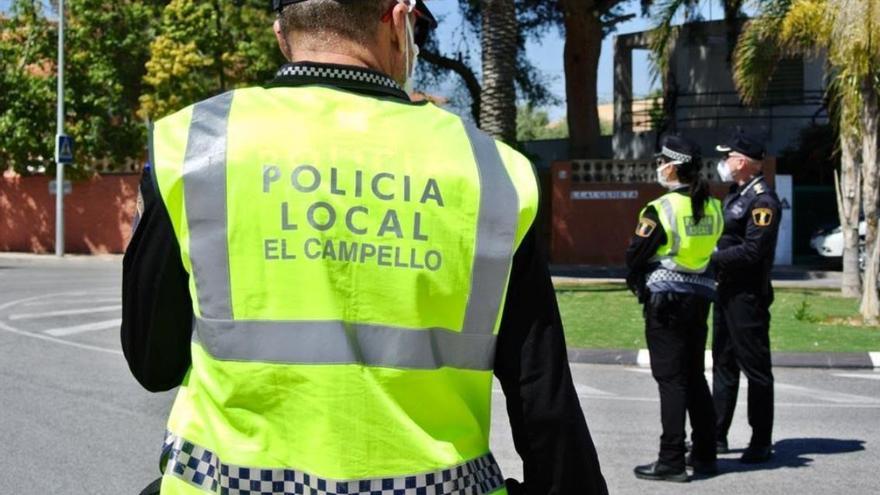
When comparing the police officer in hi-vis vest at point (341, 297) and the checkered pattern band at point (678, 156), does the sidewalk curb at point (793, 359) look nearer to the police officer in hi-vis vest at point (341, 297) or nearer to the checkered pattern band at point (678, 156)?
the checkered pattern band at point (678, 156)

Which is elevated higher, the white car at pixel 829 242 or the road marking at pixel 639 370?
the white car at pixel 829 242

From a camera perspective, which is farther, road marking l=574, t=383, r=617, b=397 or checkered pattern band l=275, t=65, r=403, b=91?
road marking l=574, t=383, r=617, b=397

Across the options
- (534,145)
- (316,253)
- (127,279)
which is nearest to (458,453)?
(316,253)

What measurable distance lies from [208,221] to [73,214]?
107 feet

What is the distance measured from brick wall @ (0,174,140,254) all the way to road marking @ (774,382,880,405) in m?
23.2

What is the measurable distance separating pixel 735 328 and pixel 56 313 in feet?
35.0

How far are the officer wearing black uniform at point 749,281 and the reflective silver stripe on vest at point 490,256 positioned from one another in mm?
5937

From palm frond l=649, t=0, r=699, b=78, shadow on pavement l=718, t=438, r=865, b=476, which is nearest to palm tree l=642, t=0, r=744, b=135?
palm frond l=649, t=0, r=699, b=78

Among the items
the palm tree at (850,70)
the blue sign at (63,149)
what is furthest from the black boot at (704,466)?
the blue sign at (63,149)

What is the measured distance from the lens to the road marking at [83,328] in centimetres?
1441

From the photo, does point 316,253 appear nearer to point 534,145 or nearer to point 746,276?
point 746,276

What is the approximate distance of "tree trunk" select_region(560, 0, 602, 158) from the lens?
1226 inches

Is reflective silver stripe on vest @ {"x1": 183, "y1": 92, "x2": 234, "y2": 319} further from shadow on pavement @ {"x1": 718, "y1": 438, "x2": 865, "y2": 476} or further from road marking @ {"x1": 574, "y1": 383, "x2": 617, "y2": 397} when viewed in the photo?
road marking @ {"x1": 574, "y1": 383, "x2": 617, "y2": 397}

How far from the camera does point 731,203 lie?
27.6ft
